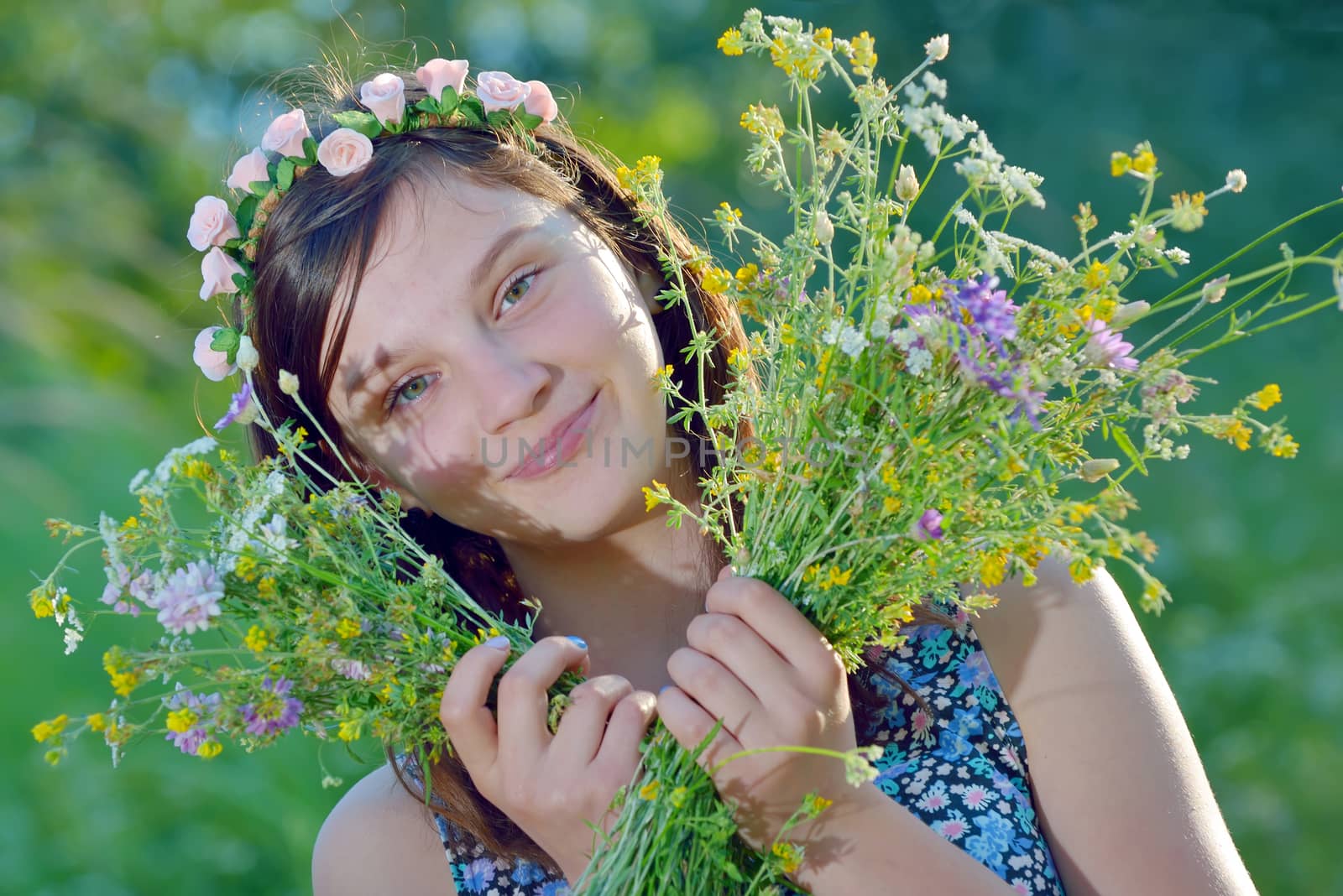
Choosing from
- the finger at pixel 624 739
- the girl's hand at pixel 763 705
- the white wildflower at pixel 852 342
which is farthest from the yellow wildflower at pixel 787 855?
the white wildflower at pixel 852 342

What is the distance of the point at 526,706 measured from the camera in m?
1.27

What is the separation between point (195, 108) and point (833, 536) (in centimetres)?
498

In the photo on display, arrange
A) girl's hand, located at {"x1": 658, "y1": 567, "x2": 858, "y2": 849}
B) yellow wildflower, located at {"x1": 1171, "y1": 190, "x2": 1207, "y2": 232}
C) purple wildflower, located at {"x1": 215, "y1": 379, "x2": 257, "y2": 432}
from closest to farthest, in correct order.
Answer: yellow wildflower, located at {"x1": 1171, "y1": 190, "x2": 1207, "y2": 232}, girl's hand, located at {"x1": 658, "y1": 567, "x2": 858, "y2": 849}, purple wildflower, located at {"x1": 215, "y1": 379, "x2": 257, "y2": 432}

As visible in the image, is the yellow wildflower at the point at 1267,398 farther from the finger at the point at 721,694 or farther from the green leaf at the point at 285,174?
the green leaf at the point at 285,174

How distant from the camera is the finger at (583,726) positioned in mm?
1260

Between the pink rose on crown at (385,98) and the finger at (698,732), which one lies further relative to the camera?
the pink rose on crown at (385,98)

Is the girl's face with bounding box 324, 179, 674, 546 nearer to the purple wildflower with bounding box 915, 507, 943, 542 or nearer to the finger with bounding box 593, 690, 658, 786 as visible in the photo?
the finger with bounding box 593, 690, 658, 786

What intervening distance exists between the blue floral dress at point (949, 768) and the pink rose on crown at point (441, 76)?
1087 mm

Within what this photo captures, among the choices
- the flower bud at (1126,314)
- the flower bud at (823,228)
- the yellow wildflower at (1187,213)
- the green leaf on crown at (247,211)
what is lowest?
the green leaf on crown at (247,211)

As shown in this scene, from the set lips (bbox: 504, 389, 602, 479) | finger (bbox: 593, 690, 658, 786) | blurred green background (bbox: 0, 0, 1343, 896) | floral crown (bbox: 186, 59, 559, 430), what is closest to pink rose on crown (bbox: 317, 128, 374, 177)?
floral crown (bbox: 186, 59, 559, 430)

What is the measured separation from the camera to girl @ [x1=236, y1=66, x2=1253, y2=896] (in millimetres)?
1275

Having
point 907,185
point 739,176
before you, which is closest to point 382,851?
point 907,185

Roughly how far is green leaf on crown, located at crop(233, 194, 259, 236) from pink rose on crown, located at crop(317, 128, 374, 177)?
0.17m

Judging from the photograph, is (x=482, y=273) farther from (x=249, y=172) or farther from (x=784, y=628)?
(x=784, y=628)
